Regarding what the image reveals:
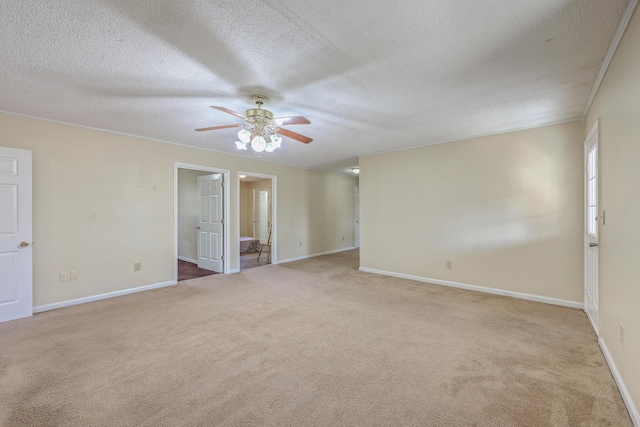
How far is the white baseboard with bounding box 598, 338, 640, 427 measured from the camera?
61.6 inches

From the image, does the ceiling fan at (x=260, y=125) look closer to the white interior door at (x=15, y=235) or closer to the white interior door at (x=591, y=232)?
the white interior door at (x=15, y=235)

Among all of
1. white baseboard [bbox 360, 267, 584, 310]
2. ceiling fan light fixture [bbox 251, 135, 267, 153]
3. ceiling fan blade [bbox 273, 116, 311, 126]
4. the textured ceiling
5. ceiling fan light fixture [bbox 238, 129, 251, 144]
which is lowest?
white baseboard [bbox 360, 267, 584, 310]

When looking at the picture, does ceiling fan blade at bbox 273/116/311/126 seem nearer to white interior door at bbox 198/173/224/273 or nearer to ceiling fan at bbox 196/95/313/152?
ceiling fan at bbox 196/95/313/152

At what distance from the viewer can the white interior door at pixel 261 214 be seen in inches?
366

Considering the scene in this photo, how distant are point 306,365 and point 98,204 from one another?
145 inches

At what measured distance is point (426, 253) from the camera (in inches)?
188

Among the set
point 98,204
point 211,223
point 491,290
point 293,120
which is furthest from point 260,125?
point 491,290

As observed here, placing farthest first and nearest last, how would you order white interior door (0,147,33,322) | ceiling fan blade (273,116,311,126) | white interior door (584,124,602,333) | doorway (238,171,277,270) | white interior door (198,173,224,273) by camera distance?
doorway (238,171,277,270) < white interior door (198,173,224,273) < white interior door (0,147,33,322) < white interior door (584,124,602,333) < ceiling fan blade (273,116,311,126)

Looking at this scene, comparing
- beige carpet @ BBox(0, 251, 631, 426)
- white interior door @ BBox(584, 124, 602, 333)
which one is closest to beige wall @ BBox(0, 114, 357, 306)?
beige carpet @ BBox(0, 251, 631, 426)

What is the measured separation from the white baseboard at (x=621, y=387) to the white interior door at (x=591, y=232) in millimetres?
532

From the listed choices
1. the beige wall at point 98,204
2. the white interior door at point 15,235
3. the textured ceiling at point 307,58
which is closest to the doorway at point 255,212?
the beige wall at point 98,204

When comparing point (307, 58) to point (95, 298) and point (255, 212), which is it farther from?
point (255, 212)

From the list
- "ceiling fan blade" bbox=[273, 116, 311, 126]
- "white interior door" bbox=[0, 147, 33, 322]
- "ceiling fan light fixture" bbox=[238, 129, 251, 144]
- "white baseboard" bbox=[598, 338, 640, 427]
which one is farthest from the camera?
"white interior door" bbox=[0, 147, 33, 322]

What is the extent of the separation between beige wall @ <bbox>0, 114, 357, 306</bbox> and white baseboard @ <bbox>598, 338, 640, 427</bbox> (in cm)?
528
